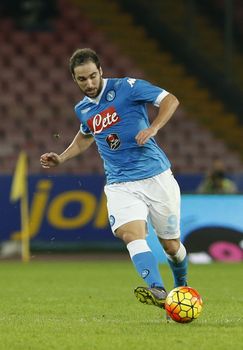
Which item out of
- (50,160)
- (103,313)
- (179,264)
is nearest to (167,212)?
(179,264)

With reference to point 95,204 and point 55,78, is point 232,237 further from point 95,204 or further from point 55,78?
point 55,78

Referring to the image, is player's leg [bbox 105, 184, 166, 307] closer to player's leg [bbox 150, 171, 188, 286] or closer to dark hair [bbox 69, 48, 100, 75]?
player's leg [bbox 150, 171, 188, 286]

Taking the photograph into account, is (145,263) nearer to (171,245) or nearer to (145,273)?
(145,273)

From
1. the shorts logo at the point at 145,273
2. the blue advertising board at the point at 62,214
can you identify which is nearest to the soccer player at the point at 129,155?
the shorts logo at the point at 145,273

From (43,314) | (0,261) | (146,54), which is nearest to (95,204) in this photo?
(0,261)

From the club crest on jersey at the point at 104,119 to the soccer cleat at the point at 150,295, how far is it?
138cm

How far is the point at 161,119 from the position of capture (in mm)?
7820

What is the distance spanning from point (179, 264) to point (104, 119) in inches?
54.0

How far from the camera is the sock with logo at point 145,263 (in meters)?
7.68

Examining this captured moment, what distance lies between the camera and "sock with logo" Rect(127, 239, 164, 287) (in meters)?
7.68

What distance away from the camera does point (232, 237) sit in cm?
1611

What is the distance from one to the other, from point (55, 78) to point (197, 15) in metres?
5.32

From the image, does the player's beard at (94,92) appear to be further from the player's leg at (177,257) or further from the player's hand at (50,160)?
the player's leg at (177,257)

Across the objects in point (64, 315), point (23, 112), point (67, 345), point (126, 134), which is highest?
point (126, 134)
